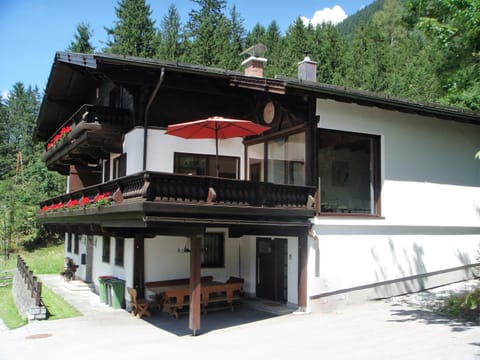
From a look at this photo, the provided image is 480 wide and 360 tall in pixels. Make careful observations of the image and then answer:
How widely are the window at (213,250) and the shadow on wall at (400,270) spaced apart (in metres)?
4.85

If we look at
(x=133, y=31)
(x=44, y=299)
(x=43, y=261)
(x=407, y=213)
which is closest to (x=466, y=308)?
(x=407, y=213)

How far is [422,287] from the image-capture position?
14883mm

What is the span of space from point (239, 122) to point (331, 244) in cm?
419

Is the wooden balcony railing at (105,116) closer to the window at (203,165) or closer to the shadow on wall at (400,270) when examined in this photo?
the window at (203,165)

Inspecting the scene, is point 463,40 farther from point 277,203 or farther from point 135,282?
point 135,282

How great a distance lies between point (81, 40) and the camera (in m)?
44.6

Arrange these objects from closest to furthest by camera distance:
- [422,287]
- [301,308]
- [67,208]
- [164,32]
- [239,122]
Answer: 1. [239,122]
2. [301,308]
3. [422,287]
4. [67,208]
5. [164,32]

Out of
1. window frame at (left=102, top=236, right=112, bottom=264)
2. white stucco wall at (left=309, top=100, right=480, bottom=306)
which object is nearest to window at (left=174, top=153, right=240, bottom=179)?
white stucco wall at (left=309, top=100, right=480, bottom=306)

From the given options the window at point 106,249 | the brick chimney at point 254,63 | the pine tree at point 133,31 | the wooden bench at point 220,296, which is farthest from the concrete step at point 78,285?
the pine tree at point 133,31

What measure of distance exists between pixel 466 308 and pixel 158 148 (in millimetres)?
9232

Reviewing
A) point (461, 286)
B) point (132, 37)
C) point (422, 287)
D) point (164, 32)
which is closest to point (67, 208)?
point (422, 287)

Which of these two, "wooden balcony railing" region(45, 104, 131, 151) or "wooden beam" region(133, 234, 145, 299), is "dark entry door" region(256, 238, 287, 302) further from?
"wooden balcony railing" region(45, 104, 131, 151)

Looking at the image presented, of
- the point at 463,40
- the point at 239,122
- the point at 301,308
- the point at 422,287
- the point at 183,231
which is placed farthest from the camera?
the point at 422,287

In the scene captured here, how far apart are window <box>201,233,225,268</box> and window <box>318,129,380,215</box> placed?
13.7 feet
